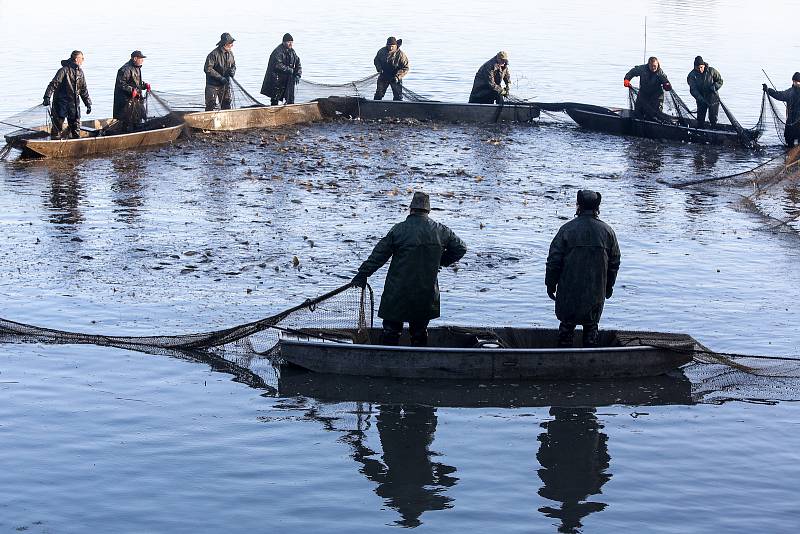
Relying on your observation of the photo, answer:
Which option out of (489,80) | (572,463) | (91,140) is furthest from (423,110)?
(572,463)

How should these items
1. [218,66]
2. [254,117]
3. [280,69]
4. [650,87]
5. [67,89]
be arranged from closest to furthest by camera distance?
[67,89]
[218,66]
[254,117]
[650,87]
[280,69]

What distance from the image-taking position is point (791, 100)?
22.7 metres

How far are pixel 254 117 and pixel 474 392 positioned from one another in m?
13.8

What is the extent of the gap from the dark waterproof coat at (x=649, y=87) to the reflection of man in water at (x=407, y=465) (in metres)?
14.2

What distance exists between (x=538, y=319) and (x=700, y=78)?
11971 mm

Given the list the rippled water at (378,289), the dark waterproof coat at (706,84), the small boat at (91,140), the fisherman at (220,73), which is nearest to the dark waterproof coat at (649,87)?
the dark waterproof coat at (706,84)

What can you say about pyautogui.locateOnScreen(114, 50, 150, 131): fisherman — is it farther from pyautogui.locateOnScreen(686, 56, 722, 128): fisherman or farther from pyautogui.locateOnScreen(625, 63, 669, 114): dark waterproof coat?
pyautogui.locateOnScreen(686, 56, 722, 128): fisherman

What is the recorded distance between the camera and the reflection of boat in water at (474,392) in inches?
414

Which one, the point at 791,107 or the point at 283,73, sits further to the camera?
the point at 283,73

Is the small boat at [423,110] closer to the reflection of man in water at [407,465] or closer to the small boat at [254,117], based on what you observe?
the small boat at [254,117]

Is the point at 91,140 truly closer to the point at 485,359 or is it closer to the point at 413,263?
the point at 413,263

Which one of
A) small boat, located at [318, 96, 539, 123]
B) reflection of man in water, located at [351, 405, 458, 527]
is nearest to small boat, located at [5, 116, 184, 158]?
small boat, located at [318, 96, 539, 123]

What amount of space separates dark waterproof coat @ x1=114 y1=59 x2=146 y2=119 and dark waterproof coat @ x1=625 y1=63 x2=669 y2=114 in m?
9.19

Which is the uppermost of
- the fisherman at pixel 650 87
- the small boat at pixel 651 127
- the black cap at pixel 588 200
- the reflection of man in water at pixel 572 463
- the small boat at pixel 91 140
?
the fisherman at pixel 650 87
